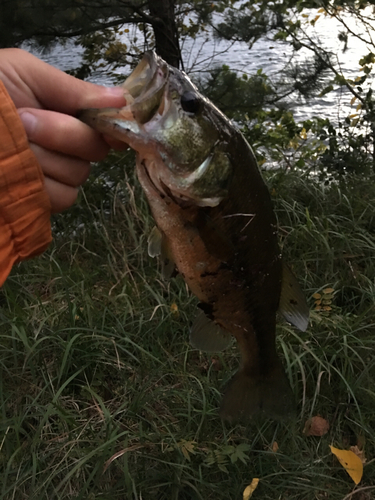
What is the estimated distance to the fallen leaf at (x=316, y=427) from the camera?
6.52ft

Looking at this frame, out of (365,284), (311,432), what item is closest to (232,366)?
(311,432)

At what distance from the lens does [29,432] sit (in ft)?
6.57

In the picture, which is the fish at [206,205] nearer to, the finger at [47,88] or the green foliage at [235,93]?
the finger at [47,88]

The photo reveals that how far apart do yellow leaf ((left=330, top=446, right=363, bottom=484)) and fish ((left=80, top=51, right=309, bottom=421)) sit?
67 cm

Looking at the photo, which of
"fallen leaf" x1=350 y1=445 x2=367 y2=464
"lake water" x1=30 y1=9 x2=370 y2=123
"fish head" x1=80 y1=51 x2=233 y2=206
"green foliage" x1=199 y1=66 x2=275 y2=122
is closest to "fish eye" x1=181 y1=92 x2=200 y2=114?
"fish head" x1=80 y1=51 x2=233 y2=206

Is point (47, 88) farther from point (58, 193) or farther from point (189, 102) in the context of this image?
point (189, 102)

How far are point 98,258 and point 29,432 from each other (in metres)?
1.34

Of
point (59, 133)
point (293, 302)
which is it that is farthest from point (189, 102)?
point (293, 302)

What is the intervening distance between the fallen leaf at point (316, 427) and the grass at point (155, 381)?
0.9 inches

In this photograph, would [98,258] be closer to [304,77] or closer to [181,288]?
[181,288]

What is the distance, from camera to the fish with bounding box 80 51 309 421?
1118 millimetres

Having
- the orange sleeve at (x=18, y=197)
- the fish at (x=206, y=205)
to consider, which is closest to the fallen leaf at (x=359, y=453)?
the fish at (x=206, y=205)

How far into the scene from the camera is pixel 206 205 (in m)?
1.17

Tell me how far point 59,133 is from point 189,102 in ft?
1.15
